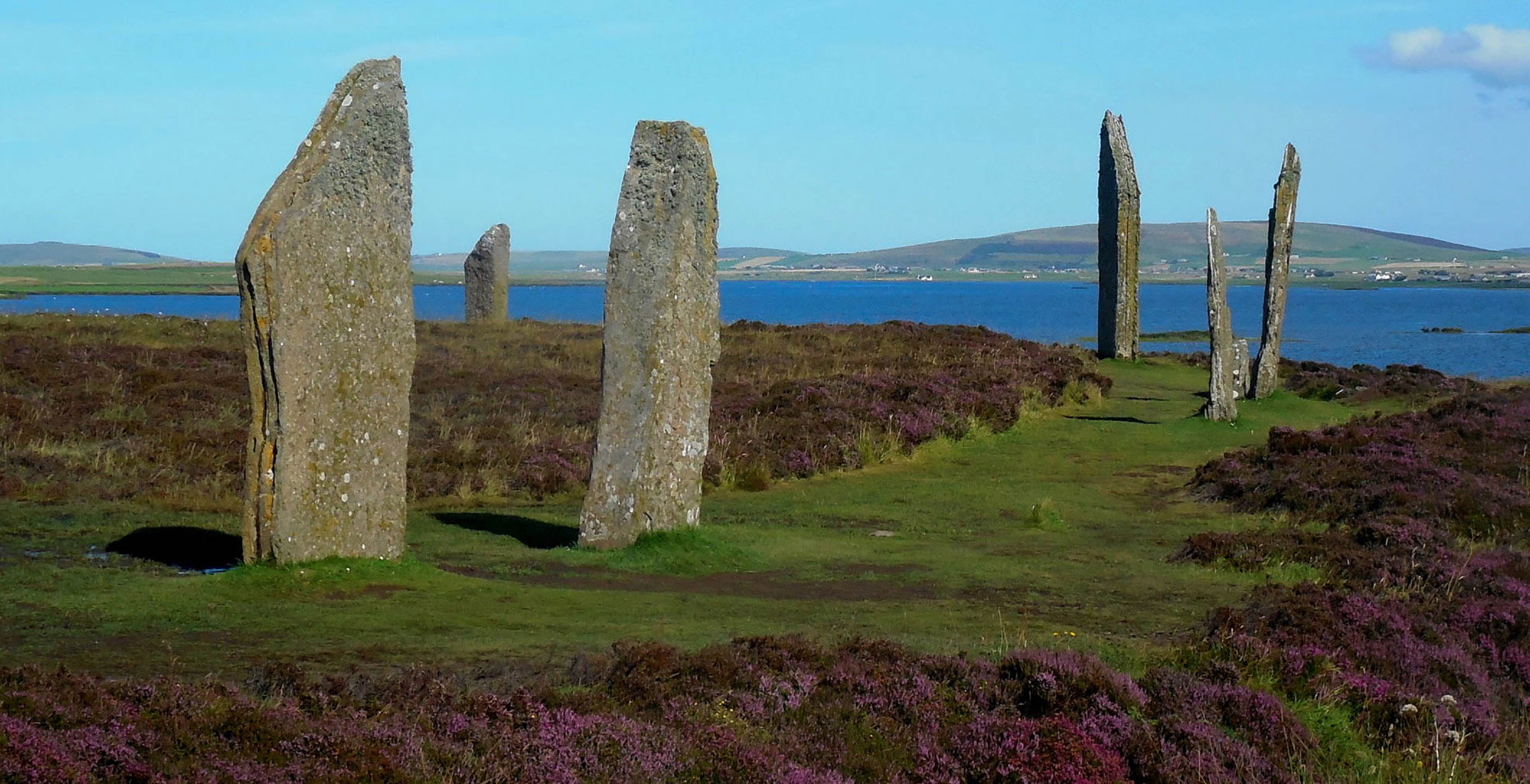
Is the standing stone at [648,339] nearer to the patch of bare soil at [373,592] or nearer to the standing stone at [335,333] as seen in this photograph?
the standing stone at [335,333]

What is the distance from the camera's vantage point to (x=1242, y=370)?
29.4 m

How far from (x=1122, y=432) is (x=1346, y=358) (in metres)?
Result: 33.4

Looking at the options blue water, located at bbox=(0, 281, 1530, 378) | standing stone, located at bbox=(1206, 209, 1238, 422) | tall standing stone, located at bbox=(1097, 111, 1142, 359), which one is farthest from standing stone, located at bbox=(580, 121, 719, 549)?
blue water, located at bbox=(0, 281, 1530, 378)

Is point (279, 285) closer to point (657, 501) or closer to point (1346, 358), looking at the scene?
point (657, 501)

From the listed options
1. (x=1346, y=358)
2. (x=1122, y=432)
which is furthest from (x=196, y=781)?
(x=1346, y=358)

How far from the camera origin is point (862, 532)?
15898 millimetres

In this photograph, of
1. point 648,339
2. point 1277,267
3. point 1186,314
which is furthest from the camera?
point 1186,314

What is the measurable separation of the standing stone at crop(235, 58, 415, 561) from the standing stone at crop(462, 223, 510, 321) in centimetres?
3270

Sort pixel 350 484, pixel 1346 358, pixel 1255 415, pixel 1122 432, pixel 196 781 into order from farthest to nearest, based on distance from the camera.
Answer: pixel 1346 358 < pixel 1255 415 < pixel 1122 432 < pixel 350 484 < pixel 196 781

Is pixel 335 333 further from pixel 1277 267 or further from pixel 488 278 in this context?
pixel 488 278

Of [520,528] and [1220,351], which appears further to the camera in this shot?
[1220,351]

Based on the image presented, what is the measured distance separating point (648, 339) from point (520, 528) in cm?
305

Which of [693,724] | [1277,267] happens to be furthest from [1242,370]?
[693,724]

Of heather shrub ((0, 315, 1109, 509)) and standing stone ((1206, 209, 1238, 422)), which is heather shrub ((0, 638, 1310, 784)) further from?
standing stone ((1206, 209, 1238, 422))
